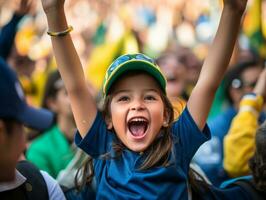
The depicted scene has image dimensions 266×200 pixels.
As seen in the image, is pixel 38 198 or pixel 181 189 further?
pixel 181 189

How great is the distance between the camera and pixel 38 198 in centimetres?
246

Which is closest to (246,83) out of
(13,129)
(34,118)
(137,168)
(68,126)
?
(68,126)

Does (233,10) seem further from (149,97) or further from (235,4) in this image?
(149,97)

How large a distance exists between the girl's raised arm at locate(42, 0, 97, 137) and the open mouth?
16cm

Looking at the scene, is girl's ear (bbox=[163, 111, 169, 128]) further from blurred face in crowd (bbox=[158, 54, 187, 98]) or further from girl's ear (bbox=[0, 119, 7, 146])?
blurred face in crowd (bbox=[158, 54, 187, 98])

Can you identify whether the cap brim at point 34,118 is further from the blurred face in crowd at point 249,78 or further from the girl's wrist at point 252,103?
the blurred face in crowd at point 249,78

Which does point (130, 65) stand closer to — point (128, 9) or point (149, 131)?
point (149, 131)

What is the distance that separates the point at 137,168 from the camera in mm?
2684

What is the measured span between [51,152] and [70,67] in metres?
2.03

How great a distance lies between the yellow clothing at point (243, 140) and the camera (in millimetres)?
3568

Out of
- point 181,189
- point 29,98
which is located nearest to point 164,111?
point 181,189

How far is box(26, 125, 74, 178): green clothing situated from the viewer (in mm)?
4496

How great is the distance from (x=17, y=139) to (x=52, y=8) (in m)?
0.60

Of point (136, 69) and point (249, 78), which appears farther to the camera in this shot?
point (249, 78)
